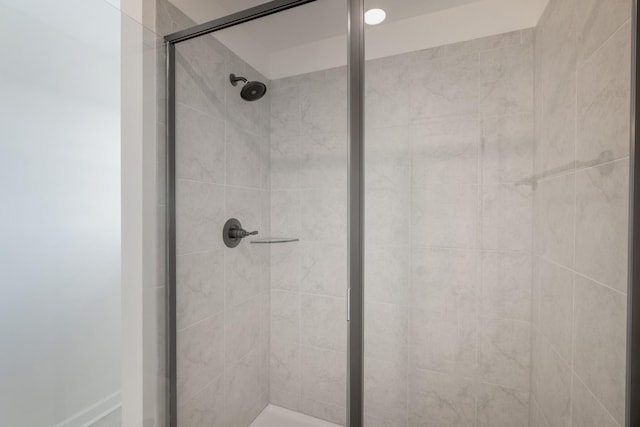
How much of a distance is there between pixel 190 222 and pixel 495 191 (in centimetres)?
107

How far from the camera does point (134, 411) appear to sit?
89 cm

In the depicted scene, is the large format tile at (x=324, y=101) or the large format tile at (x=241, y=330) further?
the large format tile at (x=241, y=330)

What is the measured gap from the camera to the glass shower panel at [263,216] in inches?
32.6

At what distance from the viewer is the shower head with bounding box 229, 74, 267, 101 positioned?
3.00ft

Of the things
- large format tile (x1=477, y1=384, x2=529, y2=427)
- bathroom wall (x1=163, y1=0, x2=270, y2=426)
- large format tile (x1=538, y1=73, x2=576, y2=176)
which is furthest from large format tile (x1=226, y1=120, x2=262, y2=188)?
large format tile (x1=477, y1=384, x2=529, y2=427)

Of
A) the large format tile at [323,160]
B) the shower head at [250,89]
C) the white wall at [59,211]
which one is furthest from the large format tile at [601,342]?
the white wall at [59,211]

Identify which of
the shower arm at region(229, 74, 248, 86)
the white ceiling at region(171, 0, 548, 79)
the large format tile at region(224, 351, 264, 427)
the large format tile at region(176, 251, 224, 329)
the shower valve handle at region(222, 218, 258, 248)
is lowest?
the large format tile at region(224, 351, 264, 427)

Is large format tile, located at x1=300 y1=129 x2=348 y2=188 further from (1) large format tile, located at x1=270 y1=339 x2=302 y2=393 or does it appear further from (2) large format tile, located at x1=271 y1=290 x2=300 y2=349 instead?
(1) large format tile, located at x1=270 y1=339 x2=302 y2=393

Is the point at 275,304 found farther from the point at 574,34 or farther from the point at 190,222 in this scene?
the point at 574,34

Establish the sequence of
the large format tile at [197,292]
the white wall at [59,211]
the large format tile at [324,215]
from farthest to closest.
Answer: the large format tile at [197,292]
the large format tile at [324,215]
the white wall at [59,211]

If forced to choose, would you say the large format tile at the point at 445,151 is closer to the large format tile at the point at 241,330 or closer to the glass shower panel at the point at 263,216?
the glass shower panel at the point at 263,216

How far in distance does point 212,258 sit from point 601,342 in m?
1.16

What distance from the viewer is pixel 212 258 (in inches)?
39.4

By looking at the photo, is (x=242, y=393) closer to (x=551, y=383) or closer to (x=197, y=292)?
(x=197, y=292)
